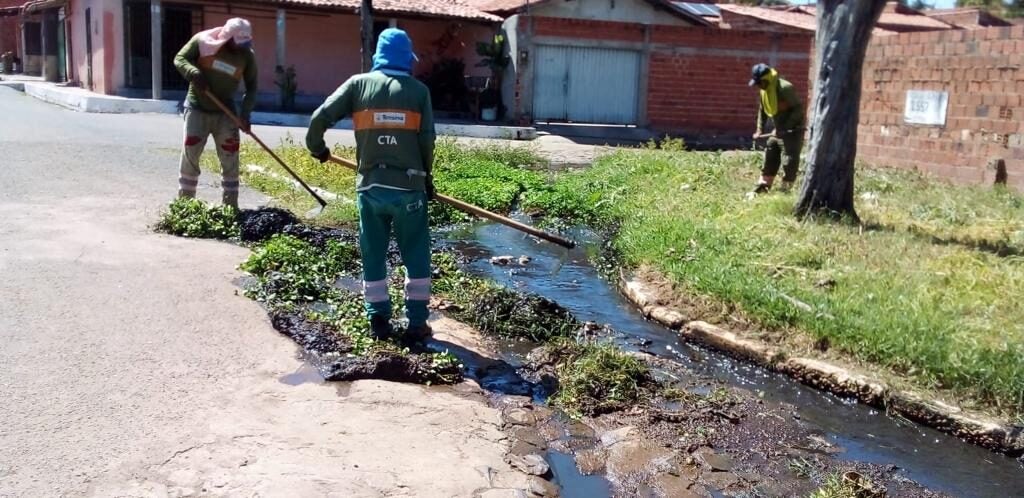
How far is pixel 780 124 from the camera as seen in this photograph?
10.7 meters

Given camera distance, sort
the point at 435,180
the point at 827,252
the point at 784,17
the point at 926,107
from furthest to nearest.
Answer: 1. the point at 784,17
2. the point at 926,107
3. the point at 435,180
4. the point at 827,252

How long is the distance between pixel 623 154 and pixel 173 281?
31.8 ft

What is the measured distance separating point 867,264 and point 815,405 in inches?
80.1

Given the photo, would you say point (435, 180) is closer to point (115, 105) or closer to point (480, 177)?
point (480, 177)

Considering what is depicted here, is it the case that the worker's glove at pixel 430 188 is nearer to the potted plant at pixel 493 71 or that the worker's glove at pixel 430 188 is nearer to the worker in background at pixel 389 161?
the worker in background at pixel 389 161

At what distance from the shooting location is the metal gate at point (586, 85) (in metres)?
22.5

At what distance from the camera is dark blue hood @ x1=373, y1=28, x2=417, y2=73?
17.0 feet

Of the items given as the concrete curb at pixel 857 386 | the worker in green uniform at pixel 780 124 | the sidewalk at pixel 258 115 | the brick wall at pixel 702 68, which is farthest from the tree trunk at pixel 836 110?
the brick wall at pixel 702 68

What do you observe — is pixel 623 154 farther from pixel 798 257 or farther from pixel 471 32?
pixel 471 32

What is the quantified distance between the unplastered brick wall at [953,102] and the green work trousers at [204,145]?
29.5 feet

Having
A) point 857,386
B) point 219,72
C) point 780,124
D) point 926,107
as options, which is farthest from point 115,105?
point 857,386

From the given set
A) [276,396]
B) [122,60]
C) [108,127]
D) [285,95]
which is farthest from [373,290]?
[122,60]

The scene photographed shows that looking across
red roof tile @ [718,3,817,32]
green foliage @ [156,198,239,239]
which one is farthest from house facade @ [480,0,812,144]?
green foliage @ [156,198,239,239]

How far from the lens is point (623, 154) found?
14695mm
